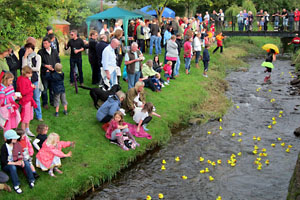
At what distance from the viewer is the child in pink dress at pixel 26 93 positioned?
9016mm

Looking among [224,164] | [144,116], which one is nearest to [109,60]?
[144,116]

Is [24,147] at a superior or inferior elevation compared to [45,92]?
inferior

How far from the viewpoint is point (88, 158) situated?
9.24 metres

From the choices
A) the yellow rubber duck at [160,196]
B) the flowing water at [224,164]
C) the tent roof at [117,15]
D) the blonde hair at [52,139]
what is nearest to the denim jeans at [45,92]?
the blonde hair at [52,139]

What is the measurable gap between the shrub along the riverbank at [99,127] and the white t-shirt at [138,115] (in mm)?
370

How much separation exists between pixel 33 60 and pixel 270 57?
43.7ft

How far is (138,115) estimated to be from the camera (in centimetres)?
1135

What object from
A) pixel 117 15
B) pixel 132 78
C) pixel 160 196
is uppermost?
pixel 117 15

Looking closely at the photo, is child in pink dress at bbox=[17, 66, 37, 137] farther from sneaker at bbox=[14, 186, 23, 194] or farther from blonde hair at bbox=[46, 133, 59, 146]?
sneaker at bbox=[14, 186, 23, 194]

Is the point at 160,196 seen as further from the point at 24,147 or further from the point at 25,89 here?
the point at 25,89

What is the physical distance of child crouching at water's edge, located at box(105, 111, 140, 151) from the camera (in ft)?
32.5

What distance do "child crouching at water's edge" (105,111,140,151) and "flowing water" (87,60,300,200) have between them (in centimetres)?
84

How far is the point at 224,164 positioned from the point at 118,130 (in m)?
3.15

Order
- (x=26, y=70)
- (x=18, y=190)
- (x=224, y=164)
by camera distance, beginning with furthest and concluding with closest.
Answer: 1. (x=224, y=164)
2. (x=26, y=70)
3. (x=18, y=190)
